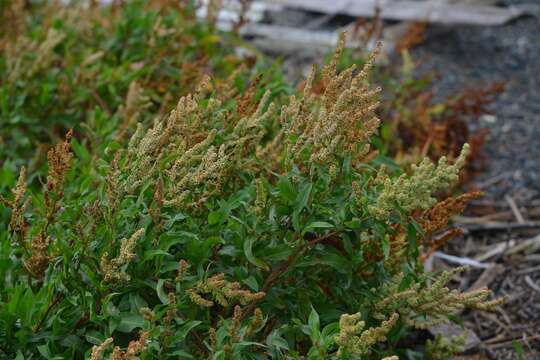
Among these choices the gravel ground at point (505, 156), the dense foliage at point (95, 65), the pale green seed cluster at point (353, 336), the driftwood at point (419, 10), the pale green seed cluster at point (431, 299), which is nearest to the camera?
the pale green seed cluster at point (353, 336)

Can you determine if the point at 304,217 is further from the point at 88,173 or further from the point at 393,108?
the point at 393,108

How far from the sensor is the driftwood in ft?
21.3

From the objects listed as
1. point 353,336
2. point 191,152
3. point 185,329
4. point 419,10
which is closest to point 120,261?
point 185,329

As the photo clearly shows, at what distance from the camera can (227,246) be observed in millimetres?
2600

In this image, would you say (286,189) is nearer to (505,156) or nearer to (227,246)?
(227,246)

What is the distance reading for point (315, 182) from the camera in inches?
98.5

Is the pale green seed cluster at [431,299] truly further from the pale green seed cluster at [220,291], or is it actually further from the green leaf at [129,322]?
the green leaf at [129,322]

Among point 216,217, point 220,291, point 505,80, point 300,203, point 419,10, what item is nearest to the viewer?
point 220,291

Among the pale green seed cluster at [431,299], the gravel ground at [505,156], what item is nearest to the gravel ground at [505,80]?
the gravel ground at [505,156]

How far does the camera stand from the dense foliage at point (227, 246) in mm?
2338

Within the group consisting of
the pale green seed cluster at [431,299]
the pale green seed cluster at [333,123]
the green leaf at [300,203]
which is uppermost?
the pale green seed cluster at [333,123]

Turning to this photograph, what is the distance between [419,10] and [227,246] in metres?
4.68

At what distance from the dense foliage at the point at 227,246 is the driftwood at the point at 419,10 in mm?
3809

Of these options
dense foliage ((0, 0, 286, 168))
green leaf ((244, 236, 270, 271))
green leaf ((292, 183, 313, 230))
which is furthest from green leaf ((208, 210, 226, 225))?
dense foliage ((0, 0, 286, 168))
